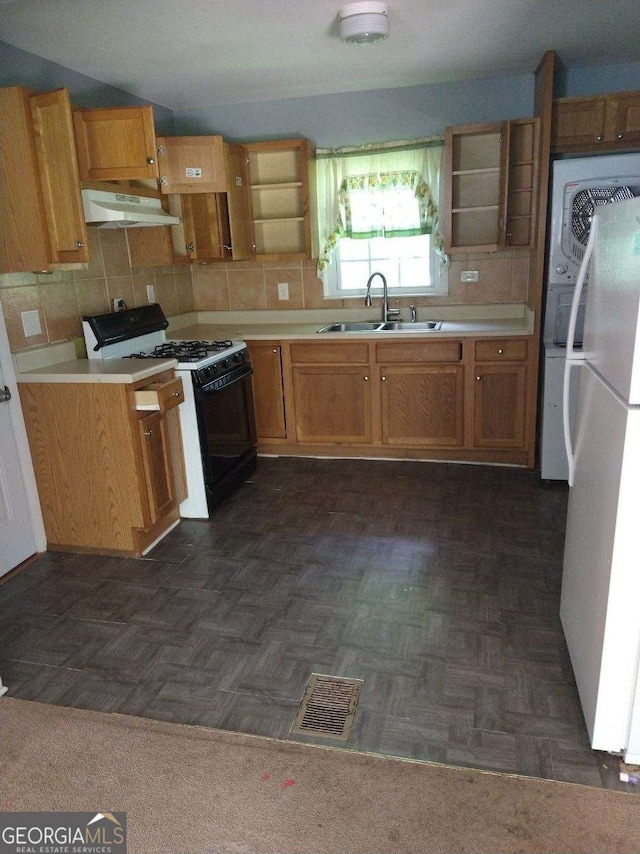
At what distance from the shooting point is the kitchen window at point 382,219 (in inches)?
163

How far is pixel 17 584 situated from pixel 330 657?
1.61m

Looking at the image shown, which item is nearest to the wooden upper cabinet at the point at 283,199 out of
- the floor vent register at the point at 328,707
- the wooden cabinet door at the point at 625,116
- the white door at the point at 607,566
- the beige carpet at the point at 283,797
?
the wooden cabinet door at the point at 625,116

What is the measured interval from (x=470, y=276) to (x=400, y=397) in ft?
3.34

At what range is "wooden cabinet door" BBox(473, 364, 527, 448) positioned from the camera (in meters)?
3.83

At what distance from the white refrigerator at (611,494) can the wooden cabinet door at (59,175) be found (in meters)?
2.21

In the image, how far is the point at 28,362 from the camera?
3059 mm

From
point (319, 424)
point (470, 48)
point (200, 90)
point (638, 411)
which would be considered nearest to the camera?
point (638, 411)

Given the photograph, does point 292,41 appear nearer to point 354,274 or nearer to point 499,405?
point 354,274

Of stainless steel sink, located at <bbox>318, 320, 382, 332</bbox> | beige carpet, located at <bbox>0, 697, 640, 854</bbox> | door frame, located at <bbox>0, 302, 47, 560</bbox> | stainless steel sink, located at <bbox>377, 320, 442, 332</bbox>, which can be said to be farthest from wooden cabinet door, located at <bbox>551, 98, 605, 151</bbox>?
beige carpet, located at <bbox>0, 697, 640, 854</bbox>

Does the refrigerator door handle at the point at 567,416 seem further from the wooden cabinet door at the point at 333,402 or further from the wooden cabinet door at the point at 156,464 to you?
the wooden cabinet door at the point at 333,402

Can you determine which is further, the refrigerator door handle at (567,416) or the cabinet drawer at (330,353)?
the cabinet drawer at (330,353)

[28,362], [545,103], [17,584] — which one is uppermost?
[545,103]

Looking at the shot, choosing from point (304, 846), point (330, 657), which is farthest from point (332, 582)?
point (304, 846)

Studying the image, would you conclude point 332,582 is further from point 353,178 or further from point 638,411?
point 353,178
